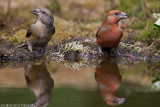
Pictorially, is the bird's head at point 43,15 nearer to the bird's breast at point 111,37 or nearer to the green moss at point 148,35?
the bird's breast at point 111,37

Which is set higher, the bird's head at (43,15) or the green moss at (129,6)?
the bird's head at (43,15)

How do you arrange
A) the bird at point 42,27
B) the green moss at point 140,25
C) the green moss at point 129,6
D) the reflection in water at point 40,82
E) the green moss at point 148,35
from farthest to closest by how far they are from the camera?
the green moss at point 129,6 < the green moss at point 140,25 < the green moss at point 148,35 < the bird at point 42,27 < the reflection in water at point 40,82

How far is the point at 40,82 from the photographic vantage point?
473 centimetres

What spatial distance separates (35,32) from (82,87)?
2.87 m

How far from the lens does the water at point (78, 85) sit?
370cm

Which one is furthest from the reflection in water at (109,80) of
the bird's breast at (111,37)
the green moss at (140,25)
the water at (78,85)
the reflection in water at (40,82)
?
the green moss at (140,25)

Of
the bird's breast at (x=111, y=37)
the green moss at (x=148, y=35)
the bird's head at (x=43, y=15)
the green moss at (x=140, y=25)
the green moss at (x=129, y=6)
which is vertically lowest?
the green moss at (x=129, y=6)

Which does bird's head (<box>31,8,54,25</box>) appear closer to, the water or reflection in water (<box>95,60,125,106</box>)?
the water

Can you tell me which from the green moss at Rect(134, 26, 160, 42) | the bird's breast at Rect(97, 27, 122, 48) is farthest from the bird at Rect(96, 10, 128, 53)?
the green moss at Rect(134, 26, 160, 42)

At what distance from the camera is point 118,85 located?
450cm

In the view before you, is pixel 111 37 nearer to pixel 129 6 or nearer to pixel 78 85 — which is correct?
pixel 78 85

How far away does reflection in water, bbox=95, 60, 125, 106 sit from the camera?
379 cm

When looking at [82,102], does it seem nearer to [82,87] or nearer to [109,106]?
[109,106]

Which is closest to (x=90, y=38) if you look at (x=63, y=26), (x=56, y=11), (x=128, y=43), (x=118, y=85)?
(x=128, y=43)
